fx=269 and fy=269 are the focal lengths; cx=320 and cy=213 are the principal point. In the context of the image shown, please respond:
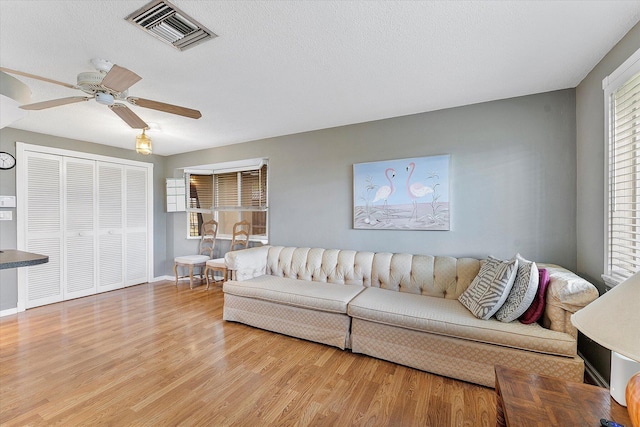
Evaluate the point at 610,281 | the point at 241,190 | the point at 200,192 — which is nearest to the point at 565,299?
the point at 610,281

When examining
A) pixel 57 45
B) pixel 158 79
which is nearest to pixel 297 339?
pixel 158 79

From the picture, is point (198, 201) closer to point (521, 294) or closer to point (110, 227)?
point (110, 227)

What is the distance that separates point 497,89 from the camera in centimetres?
246

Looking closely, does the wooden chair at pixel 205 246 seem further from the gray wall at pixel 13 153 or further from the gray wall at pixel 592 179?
the gray wall at pixel 592 179

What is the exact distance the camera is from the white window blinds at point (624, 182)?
66.1 inches

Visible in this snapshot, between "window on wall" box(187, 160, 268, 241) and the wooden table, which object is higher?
"window on wall" box(187, 160, 268, 241)

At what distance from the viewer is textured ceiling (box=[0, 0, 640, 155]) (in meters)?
1.48

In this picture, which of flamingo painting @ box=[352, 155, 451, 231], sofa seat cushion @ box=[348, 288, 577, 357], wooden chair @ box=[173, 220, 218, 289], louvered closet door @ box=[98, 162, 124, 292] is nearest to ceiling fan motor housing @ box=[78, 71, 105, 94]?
flamingo painting @ box=[352, 155, 451, 231]

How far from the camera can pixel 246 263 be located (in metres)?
3.30

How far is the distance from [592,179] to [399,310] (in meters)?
1.86

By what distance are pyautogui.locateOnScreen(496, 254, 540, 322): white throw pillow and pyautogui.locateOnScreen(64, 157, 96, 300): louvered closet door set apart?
5.40 m

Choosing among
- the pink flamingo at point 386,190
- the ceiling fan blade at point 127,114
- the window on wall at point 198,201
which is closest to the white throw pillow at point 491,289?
the pink flamingo at point 386,190

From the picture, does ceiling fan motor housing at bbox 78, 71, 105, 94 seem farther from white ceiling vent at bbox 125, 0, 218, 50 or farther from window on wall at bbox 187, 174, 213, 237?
window on wall at bbox 187, 174, 213, 237

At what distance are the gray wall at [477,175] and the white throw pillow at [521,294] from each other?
739 millimetres
